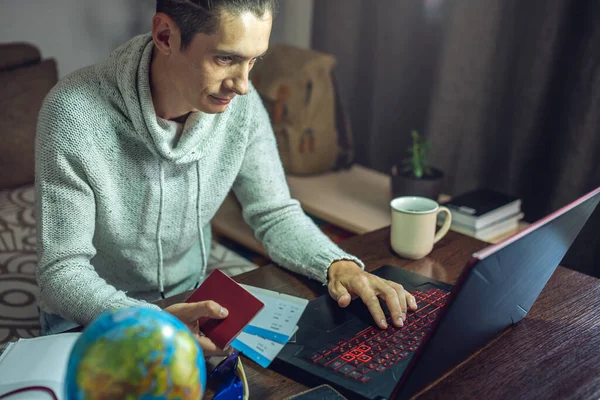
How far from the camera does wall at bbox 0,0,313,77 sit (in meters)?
2.11

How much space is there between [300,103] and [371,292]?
1.32 metres

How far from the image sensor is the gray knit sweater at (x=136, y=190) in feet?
3.14

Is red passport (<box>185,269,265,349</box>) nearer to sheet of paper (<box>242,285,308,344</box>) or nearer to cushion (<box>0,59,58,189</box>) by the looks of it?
sheet of paper (<box>242,285,308,344</box>)

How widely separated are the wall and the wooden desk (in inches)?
60.3

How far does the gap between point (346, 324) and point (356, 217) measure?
96 centimetres

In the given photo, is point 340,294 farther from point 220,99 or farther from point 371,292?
point 220,99

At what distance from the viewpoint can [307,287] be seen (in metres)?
1.03

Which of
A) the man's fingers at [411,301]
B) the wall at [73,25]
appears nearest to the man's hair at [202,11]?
the man's fingers at [411,301]

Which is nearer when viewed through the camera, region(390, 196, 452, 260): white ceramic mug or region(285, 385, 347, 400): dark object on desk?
region(285, 385, 347, 400): dark object on desk

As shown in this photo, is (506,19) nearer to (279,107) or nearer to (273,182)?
(279,107)

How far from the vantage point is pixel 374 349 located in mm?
821

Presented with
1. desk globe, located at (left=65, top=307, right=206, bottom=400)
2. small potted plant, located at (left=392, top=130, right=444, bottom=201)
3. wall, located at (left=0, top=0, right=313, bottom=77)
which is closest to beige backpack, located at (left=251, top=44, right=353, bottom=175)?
small potted plant, located at (left=392, top=130, right=444, bottom=201)

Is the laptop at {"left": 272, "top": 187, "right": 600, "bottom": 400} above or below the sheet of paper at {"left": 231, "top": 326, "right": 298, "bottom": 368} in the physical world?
above

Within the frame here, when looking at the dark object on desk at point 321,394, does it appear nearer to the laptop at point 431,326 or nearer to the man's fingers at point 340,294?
the laptop at point 431,326
